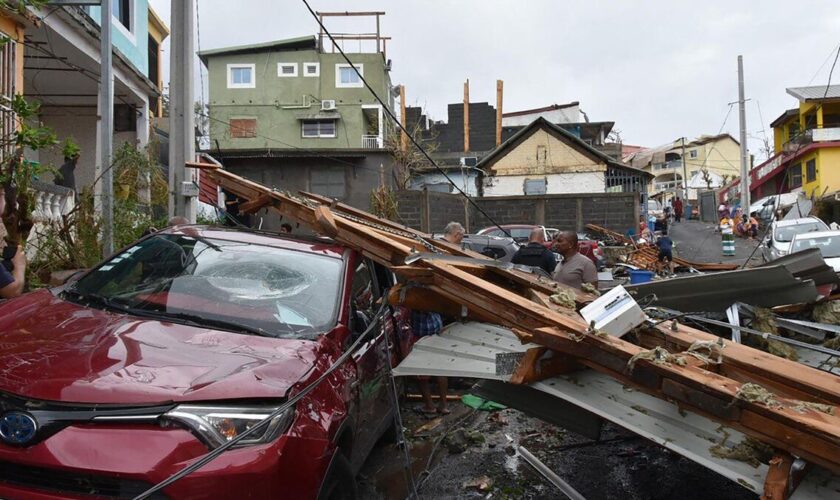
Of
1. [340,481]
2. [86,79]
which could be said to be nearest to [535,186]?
[86,79]

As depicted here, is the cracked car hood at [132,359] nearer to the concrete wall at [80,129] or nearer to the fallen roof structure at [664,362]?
the fallen roof structure at [664,362]

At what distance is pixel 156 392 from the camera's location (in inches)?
93.9

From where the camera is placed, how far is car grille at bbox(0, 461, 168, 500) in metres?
2.17

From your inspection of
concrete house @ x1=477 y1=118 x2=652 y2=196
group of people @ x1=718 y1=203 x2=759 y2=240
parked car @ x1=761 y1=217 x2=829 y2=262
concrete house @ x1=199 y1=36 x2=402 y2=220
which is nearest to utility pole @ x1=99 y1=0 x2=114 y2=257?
parked car @ x1=761 y1=217 x2=829 y2=262

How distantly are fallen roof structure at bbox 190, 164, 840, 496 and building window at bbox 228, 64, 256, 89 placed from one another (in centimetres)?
3779

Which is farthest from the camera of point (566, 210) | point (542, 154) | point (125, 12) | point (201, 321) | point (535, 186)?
point (542, 154)

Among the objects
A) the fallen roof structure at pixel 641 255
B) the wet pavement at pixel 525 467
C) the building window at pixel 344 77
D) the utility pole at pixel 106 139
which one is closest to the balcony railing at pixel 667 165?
the building window at pixel 344 77

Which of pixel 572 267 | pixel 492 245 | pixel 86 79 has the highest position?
pixel 86 79

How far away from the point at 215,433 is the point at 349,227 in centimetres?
205

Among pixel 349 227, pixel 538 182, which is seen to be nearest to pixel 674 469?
pixel 349 227

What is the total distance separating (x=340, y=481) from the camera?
9.72ft

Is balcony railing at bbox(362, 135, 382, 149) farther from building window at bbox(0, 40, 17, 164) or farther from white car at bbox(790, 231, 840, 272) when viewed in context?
building window at bbox(0, 40, 17, 164)

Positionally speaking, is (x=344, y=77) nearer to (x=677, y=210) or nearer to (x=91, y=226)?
(x=677, y=210)

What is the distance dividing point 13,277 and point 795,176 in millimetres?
46750
